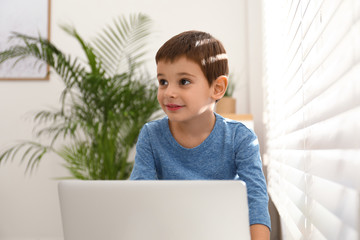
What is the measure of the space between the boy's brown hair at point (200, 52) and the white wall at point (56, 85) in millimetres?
1758

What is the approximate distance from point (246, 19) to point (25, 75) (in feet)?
5.75

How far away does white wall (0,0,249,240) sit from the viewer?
2.81 metres

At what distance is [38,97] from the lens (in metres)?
2.91

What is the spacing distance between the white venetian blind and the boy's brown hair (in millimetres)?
→ 226

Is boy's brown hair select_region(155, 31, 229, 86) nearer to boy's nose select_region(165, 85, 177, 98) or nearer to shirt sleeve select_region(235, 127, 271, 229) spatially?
boy's nose select_region(165, 85, 177, 98)

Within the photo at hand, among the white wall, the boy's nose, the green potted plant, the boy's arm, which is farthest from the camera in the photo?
the white wall

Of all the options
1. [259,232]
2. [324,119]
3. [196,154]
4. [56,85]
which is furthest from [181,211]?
[56,85]

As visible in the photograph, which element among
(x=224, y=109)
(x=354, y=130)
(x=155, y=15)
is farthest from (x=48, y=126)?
(x=354, y=130)

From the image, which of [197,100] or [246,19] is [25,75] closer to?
[246,19]

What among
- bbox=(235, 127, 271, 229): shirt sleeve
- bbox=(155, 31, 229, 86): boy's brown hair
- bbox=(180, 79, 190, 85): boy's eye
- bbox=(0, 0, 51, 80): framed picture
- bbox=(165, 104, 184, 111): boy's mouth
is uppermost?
bbox=(0, 0, 51, 80): framed picture

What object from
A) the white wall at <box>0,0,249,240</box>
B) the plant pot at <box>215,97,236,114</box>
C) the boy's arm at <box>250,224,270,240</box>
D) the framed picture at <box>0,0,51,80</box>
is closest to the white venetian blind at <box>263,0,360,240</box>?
the boy's arm at <box>250,224,270,240</box>

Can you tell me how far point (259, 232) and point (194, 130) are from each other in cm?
42

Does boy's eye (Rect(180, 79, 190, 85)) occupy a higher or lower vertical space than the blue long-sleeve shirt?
higher

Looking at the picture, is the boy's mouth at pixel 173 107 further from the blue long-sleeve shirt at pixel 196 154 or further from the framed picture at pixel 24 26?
the framed picture at pixel 24 26
